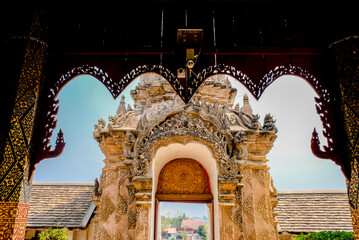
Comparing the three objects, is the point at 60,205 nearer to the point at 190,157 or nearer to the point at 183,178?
the point at 183,178

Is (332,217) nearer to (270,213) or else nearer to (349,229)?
(349,229)

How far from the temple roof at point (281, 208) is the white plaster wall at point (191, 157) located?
522 centimetres

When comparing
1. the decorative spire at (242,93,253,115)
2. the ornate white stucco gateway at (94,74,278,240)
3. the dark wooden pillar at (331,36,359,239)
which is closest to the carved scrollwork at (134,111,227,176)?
the ornate white stucco gateway at (94,74,278,240)

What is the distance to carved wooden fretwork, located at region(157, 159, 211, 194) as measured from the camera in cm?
975

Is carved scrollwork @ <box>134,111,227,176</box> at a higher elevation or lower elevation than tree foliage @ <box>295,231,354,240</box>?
higher

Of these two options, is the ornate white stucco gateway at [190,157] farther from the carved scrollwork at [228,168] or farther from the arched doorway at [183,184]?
the arched doorway at [183,184]

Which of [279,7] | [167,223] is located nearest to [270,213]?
[279,7]

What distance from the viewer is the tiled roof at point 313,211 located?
12.1 meters

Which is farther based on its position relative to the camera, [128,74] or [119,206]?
[119,206]

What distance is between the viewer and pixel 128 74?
4.78 meters

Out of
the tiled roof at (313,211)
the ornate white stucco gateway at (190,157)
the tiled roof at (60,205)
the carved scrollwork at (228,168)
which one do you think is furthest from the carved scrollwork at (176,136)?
→ the tiled roof at (313,211)

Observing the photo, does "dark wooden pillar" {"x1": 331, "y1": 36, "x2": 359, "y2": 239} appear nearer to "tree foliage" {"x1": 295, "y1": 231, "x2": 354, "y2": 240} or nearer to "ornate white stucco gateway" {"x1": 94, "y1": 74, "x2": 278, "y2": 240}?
"ornate white stucco gateway" {"x1": 94, "y1": 74, "x2": 278, "y2": 240}

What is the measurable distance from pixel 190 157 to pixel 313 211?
7.63 m

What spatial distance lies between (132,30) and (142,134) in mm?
4450
